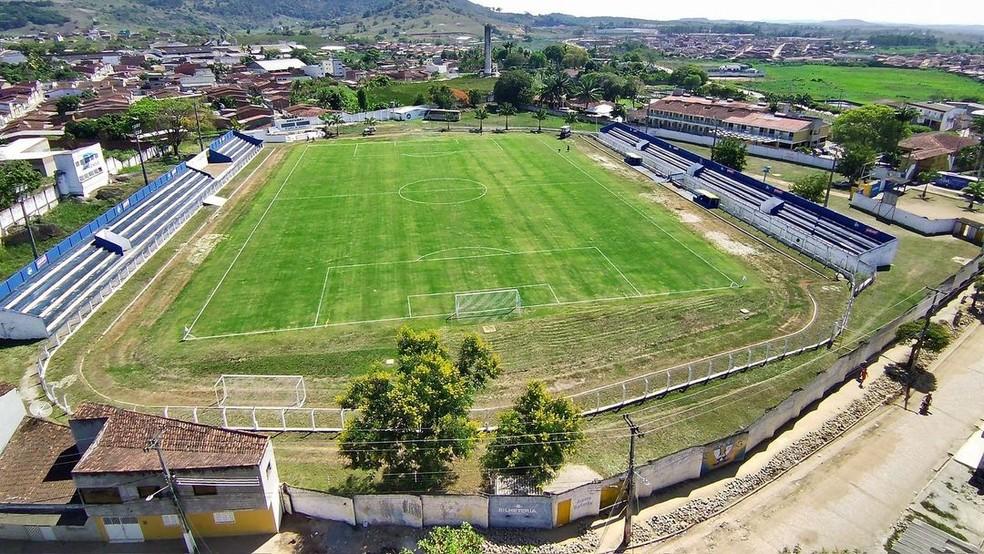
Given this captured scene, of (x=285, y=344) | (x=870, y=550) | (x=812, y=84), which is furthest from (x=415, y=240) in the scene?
(x=812, y=84)

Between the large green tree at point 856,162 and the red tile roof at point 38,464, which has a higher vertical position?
the large green tree at point 856,162

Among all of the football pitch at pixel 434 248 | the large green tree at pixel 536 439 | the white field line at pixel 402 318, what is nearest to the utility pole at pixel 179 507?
the large green tree at pixel 536 439

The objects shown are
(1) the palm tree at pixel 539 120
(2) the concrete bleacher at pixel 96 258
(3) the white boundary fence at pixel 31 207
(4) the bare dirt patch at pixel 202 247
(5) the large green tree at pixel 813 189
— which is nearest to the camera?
(2) the concrete bleacher at pixel 96 258

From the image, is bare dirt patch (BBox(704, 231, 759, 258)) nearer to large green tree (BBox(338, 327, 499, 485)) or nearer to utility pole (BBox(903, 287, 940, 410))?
utility pole (BBox(903, 287, 940, 410))

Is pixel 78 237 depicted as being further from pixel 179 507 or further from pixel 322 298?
pixel 179 507

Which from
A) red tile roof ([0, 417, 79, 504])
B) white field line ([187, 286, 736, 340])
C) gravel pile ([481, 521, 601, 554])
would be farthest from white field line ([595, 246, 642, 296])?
red tile roof ([0, 417, 79, 504])

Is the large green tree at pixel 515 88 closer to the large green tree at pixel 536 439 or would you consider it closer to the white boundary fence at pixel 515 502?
the white boundary fence at pixel 515 502

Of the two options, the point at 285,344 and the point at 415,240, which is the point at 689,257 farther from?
the point at 285,344
